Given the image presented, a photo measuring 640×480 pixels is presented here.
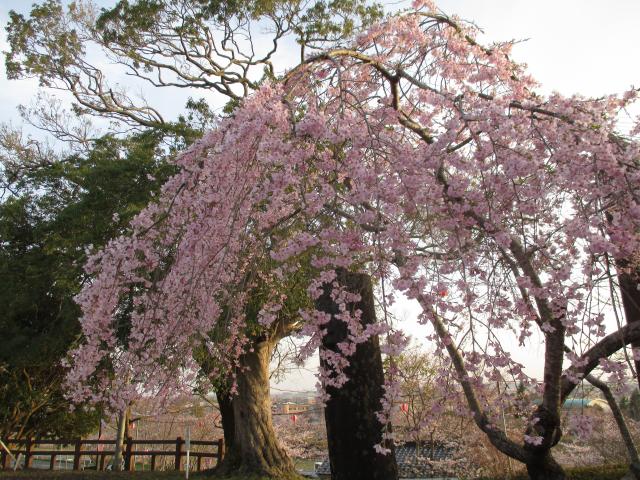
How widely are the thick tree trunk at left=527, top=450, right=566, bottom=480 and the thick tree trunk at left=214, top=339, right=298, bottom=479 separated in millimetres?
5515

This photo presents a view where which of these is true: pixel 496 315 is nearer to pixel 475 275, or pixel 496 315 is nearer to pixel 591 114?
pixel 475 275

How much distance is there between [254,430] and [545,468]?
237 inches

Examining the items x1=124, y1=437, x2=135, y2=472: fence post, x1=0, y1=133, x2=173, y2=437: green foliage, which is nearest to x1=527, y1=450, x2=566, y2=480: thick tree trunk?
x1=0, y1=133, x2=173, y2=437: green foliage

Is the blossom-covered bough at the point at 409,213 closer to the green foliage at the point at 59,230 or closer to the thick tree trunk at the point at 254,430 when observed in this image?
the green foliage at the point at 59,230

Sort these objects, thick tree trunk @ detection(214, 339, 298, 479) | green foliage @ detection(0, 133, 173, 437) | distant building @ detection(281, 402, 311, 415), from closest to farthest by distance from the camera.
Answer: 1. green foliage @ detection(0, 133, 173, 437)
2. thick tree trunk @ detection(214, 339, 298, 479)
3. distant building @ detection(281, 402, 311, 415)

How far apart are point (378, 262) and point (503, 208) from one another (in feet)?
3.09

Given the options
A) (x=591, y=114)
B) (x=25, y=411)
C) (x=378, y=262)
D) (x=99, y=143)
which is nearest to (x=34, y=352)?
(x=99, y=143)

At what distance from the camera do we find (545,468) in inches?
157

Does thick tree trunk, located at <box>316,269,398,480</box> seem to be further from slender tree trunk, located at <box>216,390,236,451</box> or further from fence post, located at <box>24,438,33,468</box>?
fence post, located at <box>24,438,33,468</box>

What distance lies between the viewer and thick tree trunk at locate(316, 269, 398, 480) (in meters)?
4.33

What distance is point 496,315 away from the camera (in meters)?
2.85

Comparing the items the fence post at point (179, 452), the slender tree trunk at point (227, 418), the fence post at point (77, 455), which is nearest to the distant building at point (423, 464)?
the slender tree trunk at point (227, 418)

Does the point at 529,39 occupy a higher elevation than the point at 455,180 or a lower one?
higher

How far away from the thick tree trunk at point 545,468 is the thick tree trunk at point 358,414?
111 cm
